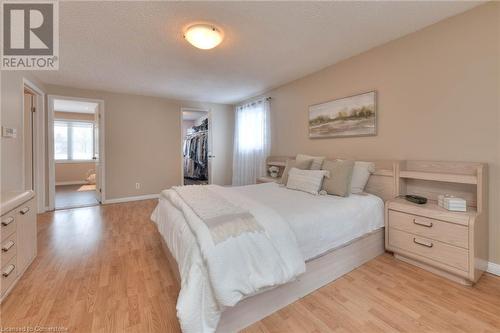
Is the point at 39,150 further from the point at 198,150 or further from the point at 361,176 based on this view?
the point at 361,176

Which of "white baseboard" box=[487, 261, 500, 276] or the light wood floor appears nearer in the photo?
the light wood floor

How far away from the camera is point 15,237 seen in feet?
6.01

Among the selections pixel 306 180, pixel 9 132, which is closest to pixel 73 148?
pixel 9 132

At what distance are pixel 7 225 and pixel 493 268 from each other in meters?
4.16

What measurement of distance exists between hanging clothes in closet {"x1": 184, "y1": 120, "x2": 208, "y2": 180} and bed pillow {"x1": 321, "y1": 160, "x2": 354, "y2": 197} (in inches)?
159

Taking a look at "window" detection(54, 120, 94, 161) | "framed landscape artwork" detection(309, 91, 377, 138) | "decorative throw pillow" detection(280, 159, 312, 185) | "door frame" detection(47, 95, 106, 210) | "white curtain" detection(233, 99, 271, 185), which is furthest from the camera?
"window" detection(54, 120, 94, 161)

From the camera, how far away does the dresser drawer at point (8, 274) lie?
1616 millimetres

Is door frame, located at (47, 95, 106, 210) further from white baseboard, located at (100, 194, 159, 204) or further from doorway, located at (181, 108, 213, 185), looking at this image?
doorway, located at (181, 108, 213, 185)

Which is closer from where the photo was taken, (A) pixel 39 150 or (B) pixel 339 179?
(B) pixel 339 179

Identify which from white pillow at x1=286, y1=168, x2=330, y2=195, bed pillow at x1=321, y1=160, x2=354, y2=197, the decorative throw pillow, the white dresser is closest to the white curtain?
the decorative throw pillow

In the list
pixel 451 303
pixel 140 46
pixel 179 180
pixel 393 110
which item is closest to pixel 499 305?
pixel 451 303

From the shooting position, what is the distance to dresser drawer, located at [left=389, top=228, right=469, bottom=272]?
5.89ft

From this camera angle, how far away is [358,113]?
2.94 m

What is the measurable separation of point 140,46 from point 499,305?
4171 mm
